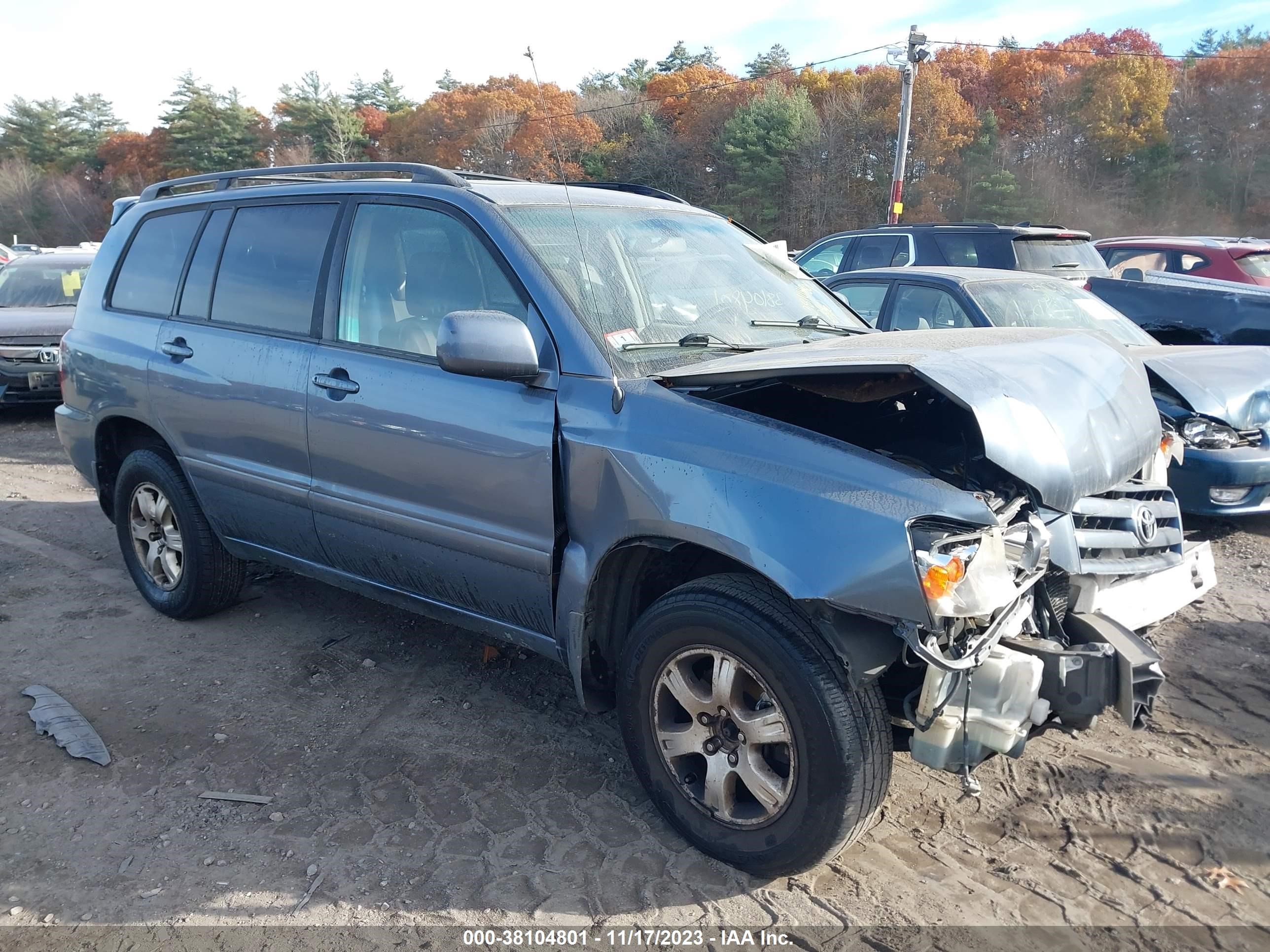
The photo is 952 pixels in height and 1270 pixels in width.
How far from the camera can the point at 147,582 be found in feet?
15.7

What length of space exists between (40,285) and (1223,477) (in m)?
11.9

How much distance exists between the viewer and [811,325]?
3682mm

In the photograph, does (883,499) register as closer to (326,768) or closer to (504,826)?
(504,826)

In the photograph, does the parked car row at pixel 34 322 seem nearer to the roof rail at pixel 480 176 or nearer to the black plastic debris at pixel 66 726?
the black plastic debris at pixel 66 726

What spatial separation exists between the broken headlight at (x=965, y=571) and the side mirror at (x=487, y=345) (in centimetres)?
129

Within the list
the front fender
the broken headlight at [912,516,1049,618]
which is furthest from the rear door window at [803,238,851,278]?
the broken headlight at [912,516,1049,618]

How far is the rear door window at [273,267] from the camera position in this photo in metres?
3.76

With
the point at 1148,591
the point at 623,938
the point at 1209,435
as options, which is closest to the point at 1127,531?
the point at 1148,591

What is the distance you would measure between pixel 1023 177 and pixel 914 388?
3770 centimetres

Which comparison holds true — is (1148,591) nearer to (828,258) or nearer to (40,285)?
(828,258)

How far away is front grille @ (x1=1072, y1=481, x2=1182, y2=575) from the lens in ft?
9.58

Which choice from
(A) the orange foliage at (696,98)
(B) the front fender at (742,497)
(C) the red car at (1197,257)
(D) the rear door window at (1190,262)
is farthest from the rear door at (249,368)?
(A) the orange foliage at (696,98)

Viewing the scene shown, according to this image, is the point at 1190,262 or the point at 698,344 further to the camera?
the point at 1190,262

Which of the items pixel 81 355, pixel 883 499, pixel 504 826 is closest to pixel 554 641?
pixel 504 826
